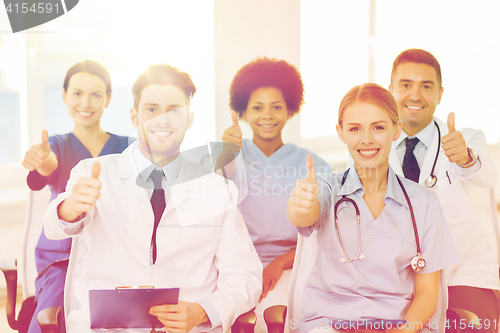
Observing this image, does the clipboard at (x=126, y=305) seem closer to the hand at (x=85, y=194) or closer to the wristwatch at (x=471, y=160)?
the hand at (x=85, y=194)

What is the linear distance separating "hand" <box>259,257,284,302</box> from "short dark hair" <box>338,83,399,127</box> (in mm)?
688

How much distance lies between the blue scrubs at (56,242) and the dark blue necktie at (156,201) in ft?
1.03

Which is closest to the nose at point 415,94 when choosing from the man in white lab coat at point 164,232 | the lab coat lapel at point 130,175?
the man in white lab coat at point 164,232

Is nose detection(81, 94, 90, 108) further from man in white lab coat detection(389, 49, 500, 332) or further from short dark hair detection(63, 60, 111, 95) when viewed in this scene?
man in white lab coat detection(389, 49, 500, 332)

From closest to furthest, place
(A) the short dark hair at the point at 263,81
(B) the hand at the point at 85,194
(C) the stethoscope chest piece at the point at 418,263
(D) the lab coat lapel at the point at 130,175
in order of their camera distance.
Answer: (B) the hand at the point at 85,194, (C) the stethoscope chest piece at the point at 418,263, (D) the lab coat lapel at the point at 130,175, (A) the short dark hair at the point at 263,81

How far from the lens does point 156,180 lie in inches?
52.2

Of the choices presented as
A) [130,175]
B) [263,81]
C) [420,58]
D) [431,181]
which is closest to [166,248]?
[130,175]

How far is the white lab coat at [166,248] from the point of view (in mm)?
1229

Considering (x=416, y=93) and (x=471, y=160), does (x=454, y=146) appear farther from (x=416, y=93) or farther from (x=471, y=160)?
(x=416, y=93)

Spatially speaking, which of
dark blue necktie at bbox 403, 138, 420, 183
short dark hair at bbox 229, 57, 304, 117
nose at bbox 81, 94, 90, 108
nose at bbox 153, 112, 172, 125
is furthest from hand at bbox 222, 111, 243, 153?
dark blue necktie at bbox 403, 138, 420, 183

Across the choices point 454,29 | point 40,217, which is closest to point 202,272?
point 40,217

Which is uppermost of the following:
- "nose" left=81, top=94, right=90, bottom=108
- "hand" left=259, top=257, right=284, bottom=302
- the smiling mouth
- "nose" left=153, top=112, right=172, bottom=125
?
"nose" left=81, top=94, right=90, bottom=108

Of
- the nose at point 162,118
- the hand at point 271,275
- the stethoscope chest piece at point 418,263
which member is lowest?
the hand at point 271,275

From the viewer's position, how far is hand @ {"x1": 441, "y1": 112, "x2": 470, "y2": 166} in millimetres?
1401
